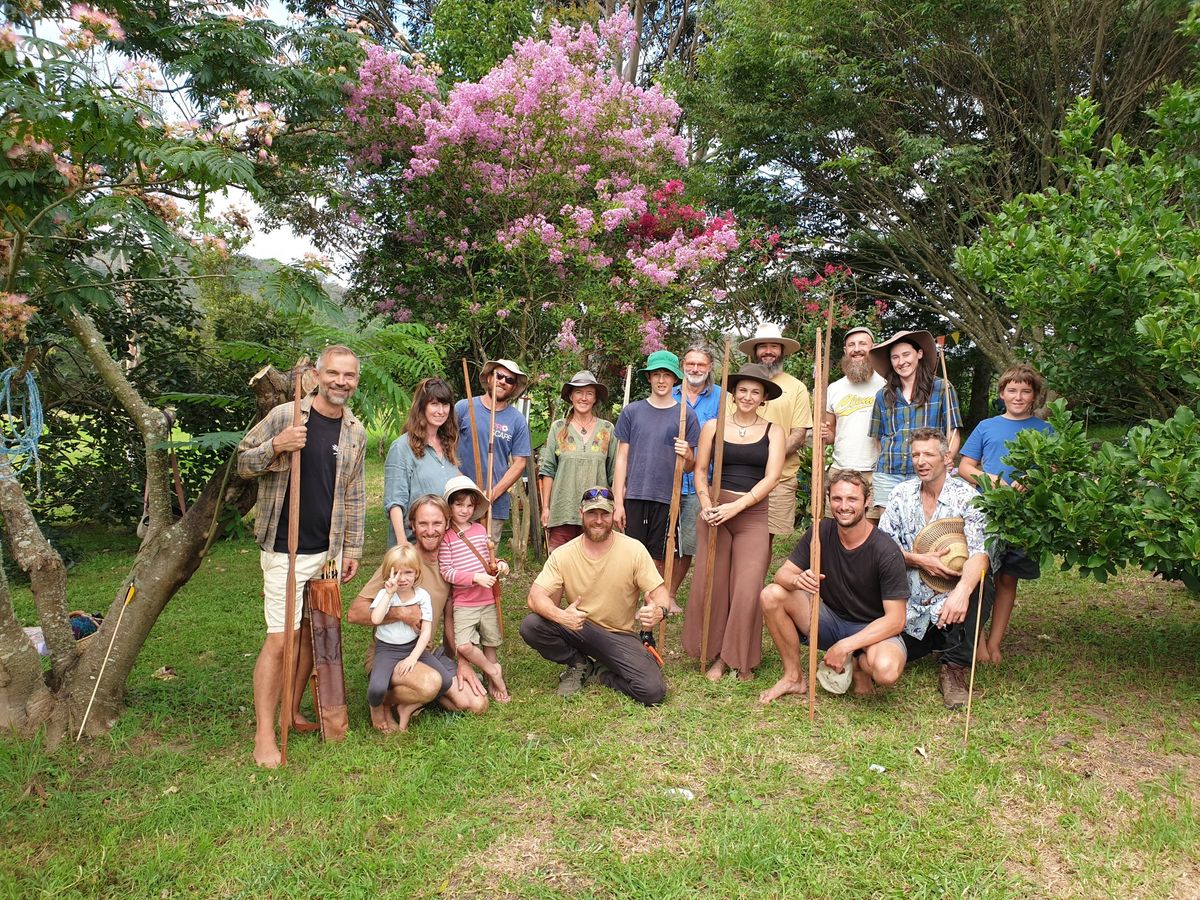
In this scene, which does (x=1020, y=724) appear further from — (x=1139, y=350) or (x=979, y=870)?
(x=1139, y=350)

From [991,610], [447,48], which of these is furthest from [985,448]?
[447,48]

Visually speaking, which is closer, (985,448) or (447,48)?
(985,448)

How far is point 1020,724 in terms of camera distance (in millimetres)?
4109

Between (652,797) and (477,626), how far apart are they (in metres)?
1.50

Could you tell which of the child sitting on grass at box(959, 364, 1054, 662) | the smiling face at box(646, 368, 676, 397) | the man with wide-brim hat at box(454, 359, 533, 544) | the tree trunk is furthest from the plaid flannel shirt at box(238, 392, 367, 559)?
the child sitting on grass at box(959, 364, 1054, 662)

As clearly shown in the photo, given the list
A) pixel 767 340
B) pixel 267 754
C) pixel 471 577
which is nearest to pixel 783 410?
pixel 767 340

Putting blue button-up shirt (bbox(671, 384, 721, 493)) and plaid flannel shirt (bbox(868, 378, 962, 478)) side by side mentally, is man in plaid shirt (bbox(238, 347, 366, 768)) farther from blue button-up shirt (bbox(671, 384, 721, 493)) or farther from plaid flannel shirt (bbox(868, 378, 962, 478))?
plaid flannel shirt (bbox(868, 378, 962, 478))

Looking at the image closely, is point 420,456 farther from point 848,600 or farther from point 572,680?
point 848,600

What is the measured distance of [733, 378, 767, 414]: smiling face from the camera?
185 inches

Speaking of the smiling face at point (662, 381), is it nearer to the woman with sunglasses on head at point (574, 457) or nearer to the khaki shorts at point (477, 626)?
the woman with sunglasses on head at point (574, 457)

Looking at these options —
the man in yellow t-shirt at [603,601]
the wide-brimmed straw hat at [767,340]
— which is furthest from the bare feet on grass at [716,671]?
the wide-brimmed straw hat at [767,340]

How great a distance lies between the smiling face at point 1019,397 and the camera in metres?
4.75

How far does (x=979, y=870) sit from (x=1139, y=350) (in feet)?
8.60

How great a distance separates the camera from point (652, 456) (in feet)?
17.3
